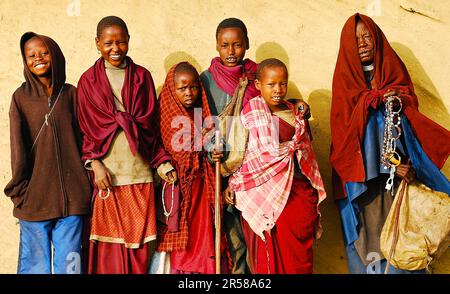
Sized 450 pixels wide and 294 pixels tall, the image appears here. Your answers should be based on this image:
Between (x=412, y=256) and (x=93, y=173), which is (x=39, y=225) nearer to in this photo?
(x=93, y=173)

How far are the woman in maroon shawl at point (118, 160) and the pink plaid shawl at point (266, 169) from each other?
0.50 metres

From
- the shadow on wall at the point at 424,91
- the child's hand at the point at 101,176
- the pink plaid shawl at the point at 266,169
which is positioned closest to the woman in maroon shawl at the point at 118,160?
the child's hand at the point at 101,176

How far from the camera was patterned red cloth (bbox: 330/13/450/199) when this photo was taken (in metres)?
5.22

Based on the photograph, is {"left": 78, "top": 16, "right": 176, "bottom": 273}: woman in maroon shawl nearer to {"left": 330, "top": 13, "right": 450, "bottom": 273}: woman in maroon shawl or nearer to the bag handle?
{"left": 330, "top": 13, "right": 450, "bottom": 273}: woman in maroon shawl

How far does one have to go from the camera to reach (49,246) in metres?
5.16

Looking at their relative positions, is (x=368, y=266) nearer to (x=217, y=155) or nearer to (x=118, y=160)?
(x=217, y=155)

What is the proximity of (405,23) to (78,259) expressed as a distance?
3138mm

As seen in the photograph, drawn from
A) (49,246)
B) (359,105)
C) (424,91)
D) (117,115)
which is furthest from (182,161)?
(424,91)

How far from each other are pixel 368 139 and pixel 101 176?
5.78 ft

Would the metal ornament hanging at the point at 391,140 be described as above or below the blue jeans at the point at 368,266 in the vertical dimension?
above

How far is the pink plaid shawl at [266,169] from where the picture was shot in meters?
5.11

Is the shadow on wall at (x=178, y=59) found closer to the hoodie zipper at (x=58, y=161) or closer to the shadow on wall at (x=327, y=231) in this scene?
the shadow on wall at (x=327, y=231)

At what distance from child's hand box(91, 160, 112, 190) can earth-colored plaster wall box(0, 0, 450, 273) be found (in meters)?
1.34

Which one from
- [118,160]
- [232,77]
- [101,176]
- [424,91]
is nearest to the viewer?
[101,176]
